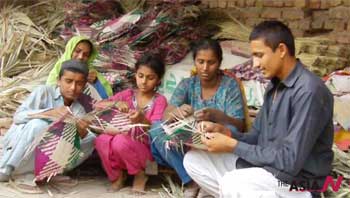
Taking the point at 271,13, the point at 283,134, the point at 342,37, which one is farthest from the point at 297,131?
the point at 271,13

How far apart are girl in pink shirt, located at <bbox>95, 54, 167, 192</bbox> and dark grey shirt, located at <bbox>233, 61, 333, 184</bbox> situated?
0.84 m

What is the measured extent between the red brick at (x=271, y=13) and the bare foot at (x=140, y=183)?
278 centimetres

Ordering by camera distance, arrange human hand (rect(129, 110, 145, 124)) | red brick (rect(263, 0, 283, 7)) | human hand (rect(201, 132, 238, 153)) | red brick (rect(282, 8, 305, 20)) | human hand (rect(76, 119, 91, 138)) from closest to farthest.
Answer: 1. human hand (rect(201, 132, 238, 153))
2. human hand (rect(129, 110, 145, 124))
3. human hand (rect(76, 119, 91, 138))
4. red brick (rect(282, 8, 305, 20))
5. red brick (rect(263, 0, 283, 7))

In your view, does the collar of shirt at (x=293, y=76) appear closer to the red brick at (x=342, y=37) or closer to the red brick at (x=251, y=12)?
the red brick at (x=342, y=37)

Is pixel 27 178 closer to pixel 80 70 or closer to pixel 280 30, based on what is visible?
pixel 80 70

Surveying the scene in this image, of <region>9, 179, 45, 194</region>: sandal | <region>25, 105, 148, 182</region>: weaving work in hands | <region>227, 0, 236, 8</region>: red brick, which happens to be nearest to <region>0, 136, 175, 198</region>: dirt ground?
<region>9, 179, 45, 194</region>: sandal

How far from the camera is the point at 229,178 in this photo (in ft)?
9.59

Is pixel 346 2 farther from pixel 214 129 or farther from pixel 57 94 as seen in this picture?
pixel 57 94

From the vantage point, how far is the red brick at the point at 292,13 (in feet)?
18.6

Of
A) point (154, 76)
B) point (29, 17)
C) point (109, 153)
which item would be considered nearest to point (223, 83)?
point (154, 76)

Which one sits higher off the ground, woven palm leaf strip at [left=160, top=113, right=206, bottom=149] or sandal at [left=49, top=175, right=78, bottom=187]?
woven palm leaf strip at [left=160, top=113, right=206, bottom=149]

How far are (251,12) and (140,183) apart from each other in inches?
115

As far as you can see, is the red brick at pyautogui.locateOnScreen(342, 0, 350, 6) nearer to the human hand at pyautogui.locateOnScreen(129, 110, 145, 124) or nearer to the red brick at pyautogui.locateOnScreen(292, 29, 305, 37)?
the red brick at pyautogui.locateOnScreen(292, 29, 305, 37)

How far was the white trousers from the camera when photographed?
2.82 metres
